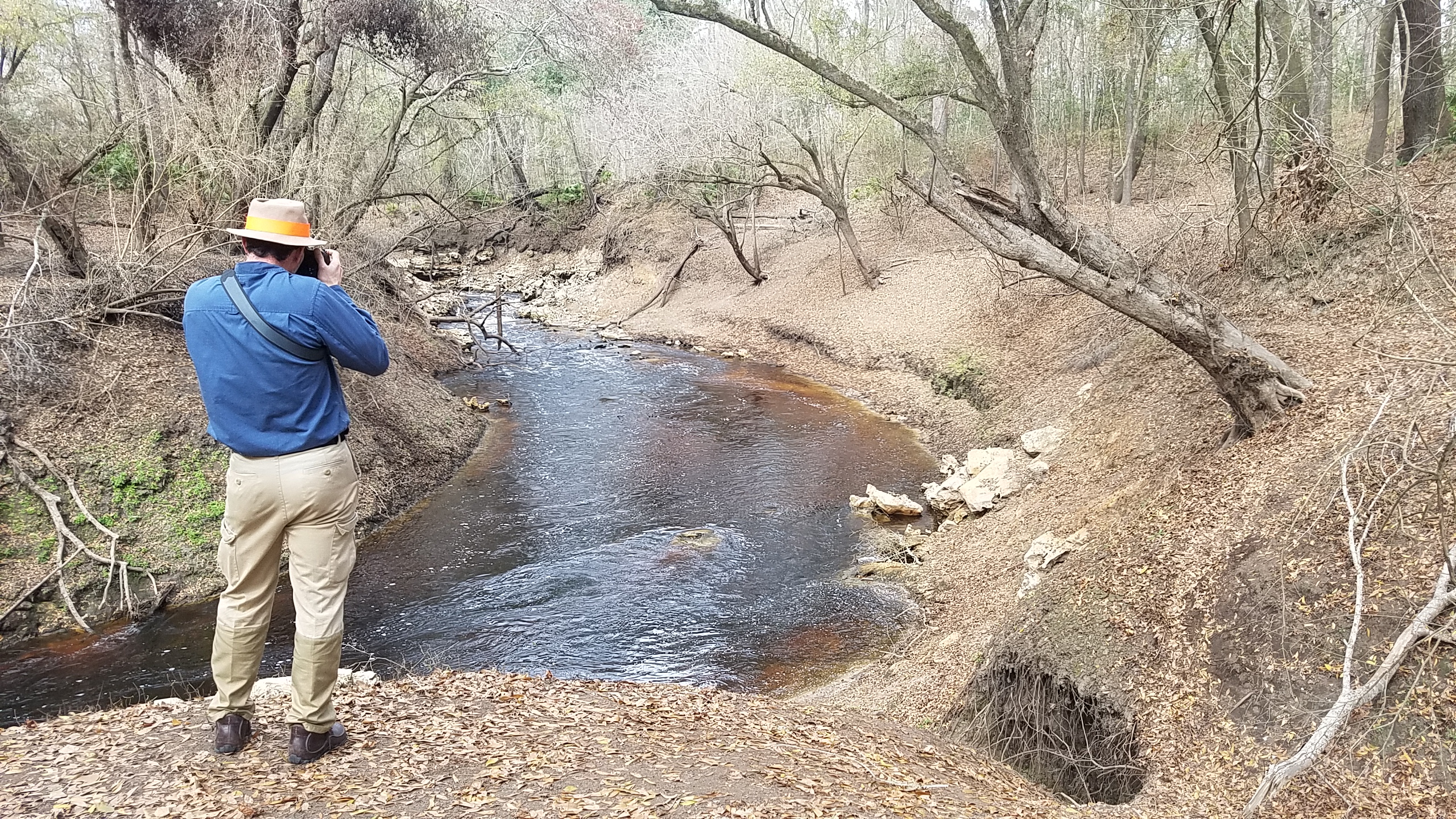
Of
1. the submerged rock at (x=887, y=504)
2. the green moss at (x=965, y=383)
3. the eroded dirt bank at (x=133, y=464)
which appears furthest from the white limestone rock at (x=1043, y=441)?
the eroded dirt bank at (x=133, y=464)

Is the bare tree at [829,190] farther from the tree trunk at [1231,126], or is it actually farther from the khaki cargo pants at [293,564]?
the khaki cargo pants at [293,564]

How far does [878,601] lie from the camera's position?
29.3 ft

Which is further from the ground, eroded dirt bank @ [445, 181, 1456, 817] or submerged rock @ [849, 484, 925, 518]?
eroded dirt bank @ [445, 181, 1456, 817]

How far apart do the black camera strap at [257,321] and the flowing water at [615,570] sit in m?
3.67

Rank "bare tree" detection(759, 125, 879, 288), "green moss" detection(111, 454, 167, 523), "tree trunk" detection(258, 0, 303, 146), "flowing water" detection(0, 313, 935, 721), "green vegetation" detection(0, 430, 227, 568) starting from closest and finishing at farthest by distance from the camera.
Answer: "flowing water" detection(0, 313, 935, 721) < "green vegetation" detection(0, 430, 227, 568) < "green moss" detection(111, 454, 167, 523) < "tree trunk" detection(258, 0, 303, 146) < "bare tree" detection(759, 125, 879, 288)

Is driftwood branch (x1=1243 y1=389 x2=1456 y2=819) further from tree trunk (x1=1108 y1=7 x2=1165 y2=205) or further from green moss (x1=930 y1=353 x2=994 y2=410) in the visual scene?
green moss (x1=930 y1=353 x2=994 y2=410)

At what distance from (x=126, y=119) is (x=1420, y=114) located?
54.5ft

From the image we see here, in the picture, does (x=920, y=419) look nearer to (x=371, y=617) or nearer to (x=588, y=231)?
(x=371, y=617)

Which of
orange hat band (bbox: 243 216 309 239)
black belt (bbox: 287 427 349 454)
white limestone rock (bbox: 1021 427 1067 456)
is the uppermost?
orange hat band (bbox: 243 216 309 239)

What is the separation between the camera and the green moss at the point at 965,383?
1502 centimetres

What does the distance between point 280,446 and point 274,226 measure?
903 millimetres

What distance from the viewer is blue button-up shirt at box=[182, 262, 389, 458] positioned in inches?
140

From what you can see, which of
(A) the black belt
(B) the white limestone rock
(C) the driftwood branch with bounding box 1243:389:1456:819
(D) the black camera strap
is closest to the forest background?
(C) the driftwood branch with bounding box 1243:389:1456:819

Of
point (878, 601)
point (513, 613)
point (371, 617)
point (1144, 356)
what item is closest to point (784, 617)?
point (878, 601)
